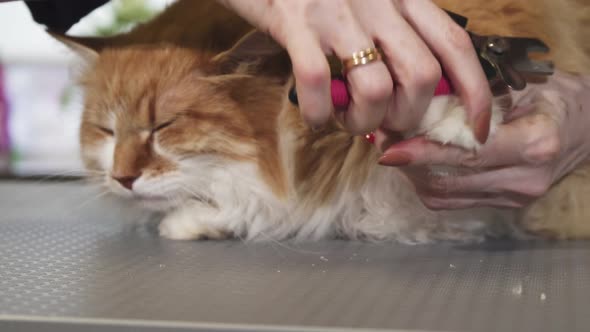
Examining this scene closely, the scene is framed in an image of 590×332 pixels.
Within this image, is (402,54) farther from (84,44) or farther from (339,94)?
(84,44)

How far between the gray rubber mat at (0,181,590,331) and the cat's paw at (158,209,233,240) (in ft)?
0.12

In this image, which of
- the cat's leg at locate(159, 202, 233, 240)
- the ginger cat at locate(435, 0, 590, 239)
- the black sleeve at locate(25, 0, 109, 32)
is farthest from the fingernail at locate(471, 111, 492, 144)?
the black sleeve at locate(25, 0, 109, 32)

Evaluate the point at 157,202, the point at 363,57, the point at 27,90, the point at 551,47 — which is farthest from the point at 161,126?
the point at 27,90

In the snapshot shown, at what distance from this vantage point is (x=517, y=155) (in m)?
0.94

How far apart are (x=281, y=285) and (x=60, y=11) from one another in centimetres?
83

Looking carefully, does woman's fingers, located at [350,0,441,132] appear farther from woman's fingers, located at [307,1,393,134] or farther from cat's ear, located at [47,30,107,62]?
cat's ear, located at [47,30,107,62]

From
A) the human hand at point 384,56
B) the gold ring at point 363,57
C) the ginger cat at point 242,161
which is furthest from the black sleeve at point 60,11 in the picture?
the gold ring at point 363,57

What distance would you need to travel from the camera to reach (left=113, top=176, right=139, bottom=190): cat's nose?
114cm

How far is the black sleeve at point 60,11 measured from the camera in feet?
4.33

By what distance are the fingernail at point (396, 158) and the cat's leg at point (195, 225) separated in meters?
0.39

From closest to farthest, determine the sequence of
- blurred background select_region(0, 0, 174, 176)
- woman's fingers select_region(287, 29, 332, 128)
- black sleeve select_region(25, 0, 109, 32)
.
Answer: woman's fingers select_region(287, 29, 332, 128) < black sleeve select_region(25, 0, 109, 32) < blurred background select_region(0, 0, 174, 176)

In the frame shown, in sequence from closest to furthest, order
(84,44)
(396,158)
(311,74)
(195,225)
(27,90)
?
1. (311,74)
2. (396,158)
3. (195,225)
4. (84,44)
5. (27,90)

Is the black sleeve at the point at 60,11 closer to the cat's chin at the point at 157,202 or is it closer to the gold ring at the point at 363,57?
the cat's chin at the point at 157,202

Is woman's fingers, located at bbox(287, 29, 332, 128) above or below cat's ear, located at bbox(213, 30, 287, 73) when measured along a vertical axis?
above
